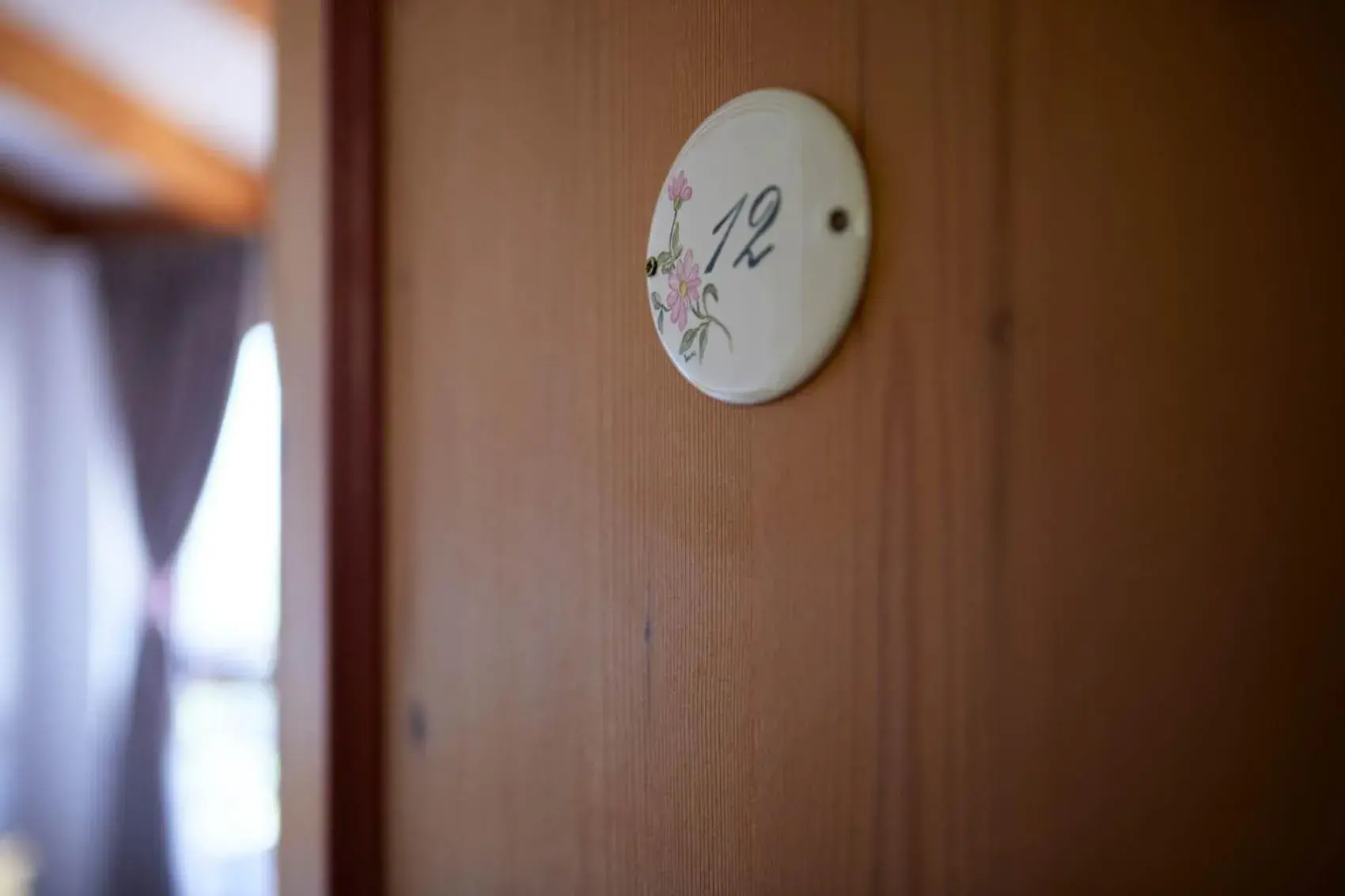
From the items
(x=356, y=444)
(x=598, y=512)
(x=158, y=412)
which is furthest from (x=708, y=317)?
(x=158, y=412)

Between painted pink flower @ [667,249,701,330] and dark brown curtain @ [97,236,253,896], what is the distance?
2025mm

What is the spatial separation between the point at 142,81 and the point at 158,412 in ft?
3.11

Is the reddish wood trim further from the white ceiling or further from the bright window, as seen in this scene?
the bright window

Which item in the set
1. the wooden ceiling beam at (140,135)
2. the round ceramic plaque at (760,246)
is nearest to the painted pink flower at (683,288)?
the round ceramic plaque at (760,246)

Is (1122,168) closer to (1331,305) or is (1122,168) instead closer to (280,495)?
(1331,305)

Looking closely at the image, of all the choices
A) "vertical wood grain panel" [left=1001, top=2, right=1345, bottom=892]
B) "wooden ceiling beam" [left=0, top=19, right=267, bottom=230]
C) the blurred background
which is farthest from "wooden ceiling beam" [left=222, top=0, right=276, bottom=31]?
"vertical wood grain panel" [left=1001, top=2, right=1345, bottom=892]

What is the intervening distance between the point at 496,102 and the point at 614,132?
0.42 ft

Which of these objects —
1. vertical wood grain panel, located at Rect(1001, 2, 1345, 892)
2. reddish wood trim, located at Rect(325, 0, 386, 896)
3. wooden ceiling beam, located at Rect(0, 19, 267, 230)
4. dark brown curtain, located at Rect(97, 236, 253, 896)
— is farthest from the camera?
dark brown curtain, located at Rect(97, 236, 253, 896)

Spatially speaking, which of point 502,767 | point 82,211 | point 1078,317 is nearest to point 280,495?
point 502,767

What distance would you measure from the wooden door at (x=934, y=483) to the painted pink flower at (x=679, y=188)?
0.08ft

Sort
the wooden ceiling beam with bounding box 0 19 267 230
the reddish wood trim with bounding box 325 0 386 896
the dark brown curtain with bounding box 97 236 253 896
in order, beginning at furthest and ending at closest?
the dark brown curtain with bounding box 97 236 253 896 → the wooden ceiling beam with bounding box 0 19 267 230 → the reddish wood trim with bounding box 325 0 386 896

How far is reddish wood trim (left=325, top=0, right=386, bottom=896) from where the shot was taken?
60cm

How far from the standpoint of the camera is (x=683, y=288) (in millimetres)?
437

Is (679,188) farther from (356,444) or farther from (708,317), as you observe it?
(356,444)
